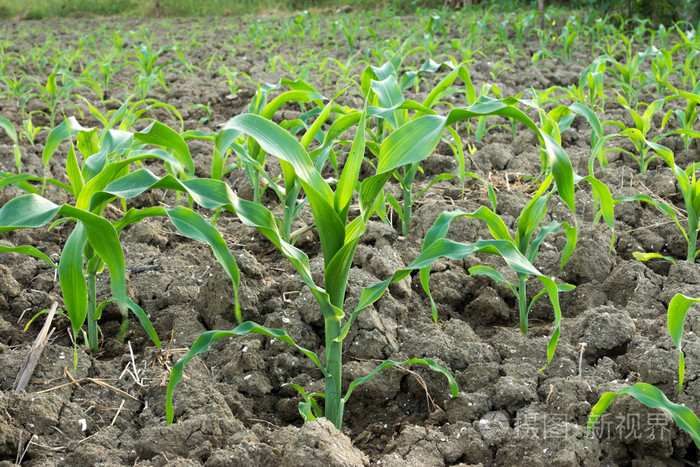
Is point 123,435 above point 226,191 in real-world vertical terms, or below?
below

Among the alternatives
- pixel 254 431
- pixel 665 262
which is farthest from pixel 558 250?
pixel 254 431

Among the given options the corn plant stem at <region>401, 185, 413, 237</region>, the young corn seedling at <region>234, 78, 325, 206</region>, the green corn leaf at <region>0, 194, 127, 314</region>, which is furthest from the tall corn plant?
the corn plant stem at <region>401, 185, 413, 237</region>

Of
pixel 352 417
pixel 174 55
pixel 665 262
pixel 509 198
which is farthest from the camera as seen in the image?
pixel 174 55

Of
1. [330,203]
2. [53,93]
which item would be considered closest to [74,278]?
[330,203]

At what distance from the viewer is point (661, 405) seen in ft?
4.00

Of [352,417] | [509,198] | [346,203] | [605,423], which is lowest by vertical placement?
[352,417]

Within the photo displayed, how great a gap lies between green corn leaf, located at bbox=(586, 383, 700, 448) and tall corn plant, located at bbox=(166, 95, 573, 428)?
1.03ft

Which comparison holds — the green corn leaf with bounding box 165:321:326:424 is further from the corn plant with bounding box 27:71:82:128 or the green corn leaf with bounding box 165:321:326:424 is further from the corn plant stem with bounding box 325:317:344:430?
the corn plant with bounding box 27:71:82:128

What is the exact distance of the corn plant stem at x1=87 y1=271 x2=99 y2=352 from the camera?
5.72 ft

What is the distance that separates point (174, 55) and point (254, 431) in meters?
6.39

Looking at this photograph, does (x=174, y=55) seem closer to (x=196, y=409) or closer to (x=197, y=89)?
(x=197, y=89)

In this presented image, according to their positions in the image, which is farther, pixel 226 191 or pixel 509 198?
pixel 509 198

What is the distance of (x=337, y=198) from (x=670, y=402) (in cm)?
81

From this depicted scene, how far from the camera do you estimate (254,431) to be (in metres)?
1.52
